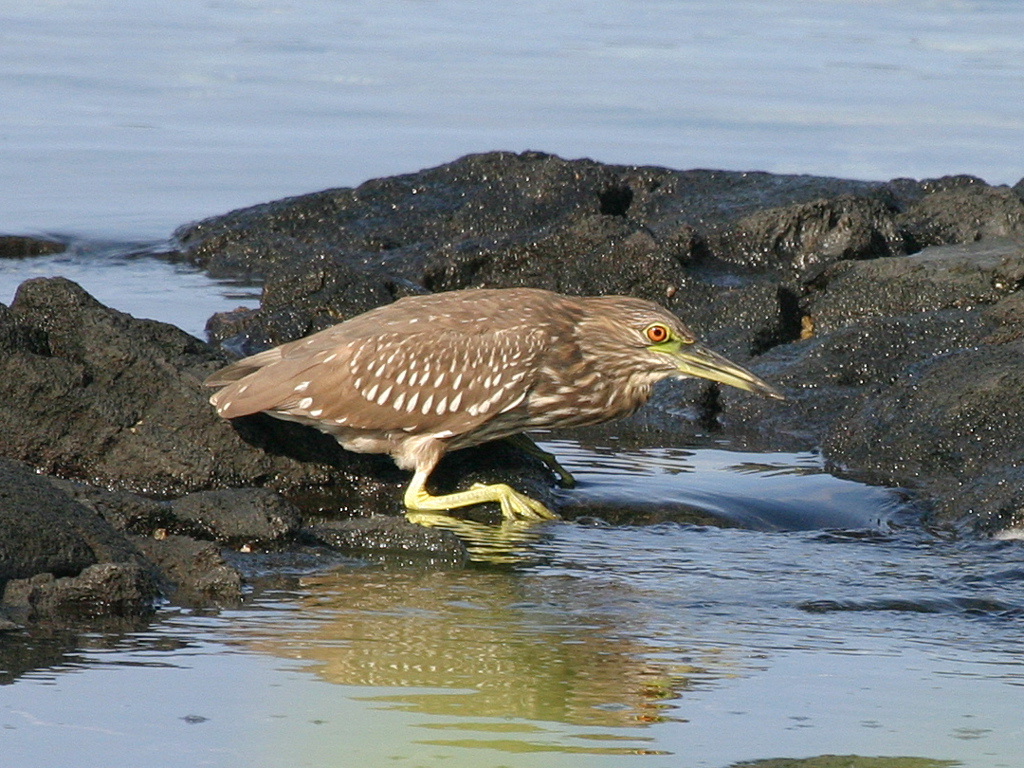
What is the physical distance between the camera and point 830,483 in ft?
27.8

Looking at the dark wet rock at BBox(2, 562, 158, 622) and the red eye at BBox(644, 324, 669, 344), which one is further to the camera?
the red eye at BBox(644, 324, 669, 344)

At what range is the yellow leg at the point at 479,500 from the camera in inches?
302

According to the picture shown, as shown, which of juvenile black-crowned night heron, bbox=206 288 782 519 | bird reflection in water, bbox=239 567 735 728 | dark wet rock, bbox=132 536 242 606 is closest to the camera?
bird reflection in water, bbox=239 567 735 728

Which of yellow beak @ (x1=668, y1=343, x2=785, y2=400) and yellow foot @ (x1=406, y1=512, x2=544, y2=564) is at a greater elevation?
yellow beak @ (x1=668, y1=343, x2=785, y2=400)

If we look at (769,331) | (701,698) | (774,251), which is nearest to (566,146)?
(774,251)

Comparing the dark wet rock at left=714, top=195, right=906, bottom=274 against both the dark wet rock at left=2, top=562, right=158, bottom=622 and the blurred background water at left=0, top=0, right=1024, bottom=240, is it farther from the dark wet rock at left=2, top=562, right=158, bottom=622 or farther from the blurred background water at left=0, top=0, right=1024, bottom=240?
the dark wet rock at left=2, top=562, right=158, bottom=622

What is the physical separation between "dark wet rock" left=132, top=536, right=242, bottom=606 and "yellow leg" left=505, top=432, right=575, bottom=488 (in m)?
2.29

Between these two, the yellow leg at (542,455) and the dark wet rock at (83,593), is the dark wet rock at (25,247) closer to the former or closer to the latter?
the yellow leg at (542,455)

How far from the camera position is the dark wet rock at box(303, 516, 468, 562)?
271 inches

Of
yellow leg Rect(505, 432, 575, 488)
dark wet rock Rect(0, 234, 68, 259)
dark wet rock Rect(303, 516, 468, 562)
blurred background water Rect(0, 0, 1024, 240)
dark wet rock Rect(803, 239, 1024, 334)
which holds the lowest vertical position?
dark wet rock Rect(303, 516, 468, 562)

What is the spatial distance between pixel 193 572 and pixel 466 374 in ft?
6.86

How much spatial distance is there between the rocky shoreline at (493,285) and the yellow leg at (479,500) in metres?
0.18

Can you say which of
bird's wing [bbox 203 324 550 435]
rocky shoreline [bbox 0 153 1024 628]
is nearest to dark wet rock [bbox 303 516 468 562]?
rocky shoreline [bbox 0 153 1024 628]

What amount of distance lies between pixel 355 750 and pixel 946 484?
4.35m
